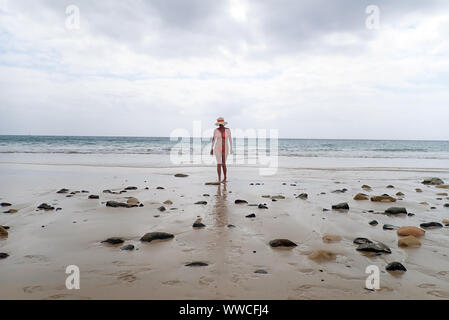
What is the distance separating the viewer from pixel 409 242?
13.9ft

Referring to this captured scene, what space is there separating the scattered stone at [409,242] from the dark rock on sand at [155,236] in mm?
3242

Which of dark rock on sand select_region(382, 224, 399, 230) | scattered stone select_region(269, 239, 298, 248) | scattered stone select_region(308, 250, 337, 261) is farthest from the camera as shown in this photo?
dark rock on sand select_region(382, 224, 399, 230)

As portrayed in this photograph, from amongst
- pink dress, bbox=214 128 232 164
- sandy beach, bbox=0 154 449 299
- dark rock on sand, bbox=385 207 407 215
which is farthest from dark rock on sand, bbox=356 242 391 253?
pink dress, bbox=214 128 232 164

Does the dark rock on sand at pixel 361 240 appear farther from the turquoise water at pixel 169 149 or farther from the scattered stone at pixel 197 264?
the turquoise water at pixel 169 149

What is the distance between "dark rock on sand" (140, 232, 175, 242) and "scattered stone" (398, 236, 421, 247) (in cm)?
324

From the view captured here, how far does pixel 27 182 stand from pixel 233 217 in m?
7.95

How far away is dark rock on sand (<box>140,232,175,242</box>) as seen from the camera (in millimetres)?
4387

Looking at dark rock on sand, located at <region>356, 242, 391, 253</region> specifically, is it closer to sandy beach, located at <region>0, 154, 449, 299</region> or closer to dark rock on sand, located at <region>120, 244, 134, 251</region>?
sandy beach, located at <region>0, 154, 449, 299</region>

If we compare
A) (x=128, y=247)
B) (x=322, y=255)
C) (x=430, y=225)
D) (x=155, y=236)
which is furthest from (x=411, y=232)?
(x=128, y=247)

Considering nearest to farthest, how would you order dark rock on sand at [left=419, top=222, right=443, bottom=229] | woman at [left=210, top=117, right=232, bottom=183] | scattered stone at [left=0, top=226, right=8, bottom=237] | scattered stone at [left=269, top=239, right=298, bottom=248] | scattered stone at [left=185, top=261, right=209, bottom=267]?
scattered stone at [left=185, top=261, right=209, bottom=267]
scattered stone at [left=269, top=239, right=298, bottom=248]
scattered stone at [left=0, top=226, right=8, bottom=237]
dark rock on sand at [left=419, top=222, right=443, bottom=229]
woman at [left=210, top=117, right=232, bottom=183]

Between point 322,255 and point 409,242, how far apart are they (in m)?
1.45

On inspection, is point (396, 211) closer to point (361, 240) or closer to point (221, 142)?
point (361, 240)
